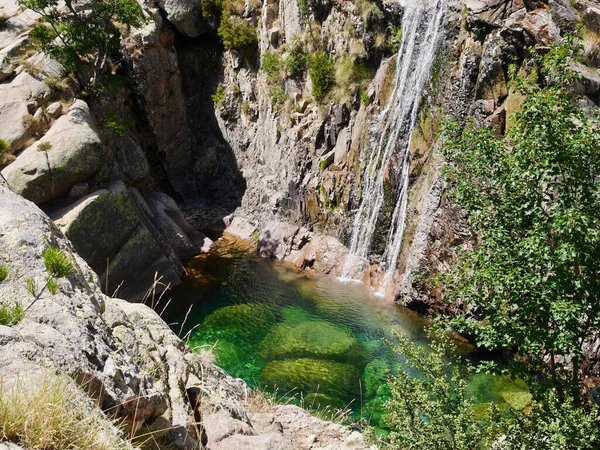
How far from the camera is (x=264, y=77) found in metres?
30.6

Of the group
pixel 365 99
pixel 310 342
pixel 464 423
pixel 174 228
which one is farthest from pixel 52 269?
pixel 174 228

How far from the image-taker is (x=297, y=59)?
2722 cm

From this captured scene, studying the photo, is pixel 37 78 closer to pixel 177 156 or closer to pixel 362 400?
pixel 177 156

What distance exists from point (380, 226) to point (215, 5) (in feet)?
65.5

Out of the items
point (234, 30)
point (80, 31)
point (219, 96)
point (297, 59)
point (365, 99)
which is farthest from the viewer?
point (219, 96)

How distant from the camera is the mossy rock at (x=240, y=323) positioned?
56.8ft

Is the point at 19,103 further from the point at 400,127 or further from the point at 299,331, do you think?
the point at 400,127

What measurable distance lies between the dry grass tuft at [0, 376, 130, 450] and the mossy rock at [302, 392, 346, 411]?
10.4 m

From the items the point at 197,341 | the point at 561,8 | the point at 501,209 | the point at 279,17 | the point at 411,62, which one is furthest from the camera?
the point at 279,17

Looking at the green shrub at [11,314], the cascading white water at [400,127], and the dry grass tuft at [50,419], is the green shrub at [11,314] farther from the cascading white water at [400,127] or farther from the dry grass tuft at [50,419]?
the cascading white water at [400,127]

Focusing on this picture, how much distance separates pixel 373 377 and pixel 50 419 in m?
12.7

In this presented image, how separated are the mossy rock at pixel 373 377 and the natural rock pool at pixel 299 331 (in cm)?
3

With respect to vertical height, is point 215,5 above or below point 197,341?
above

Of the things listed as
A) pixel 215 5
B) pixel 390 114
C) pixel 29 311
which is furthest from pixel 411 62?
pixel 29 311
